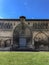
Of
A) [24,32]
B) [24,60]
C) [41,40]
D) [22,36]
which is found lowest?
[24,60]

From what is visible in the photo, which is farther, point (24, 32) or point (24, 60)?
point (24, 32)

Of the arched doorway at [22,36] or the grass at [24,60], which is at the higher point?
the arched doorway at [22,36]

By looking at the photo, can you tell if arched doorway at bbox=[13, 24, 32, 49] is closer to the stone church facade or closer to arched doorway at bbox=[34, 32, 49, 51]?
the stone church facade

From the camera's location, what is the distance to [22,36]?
38312 mm

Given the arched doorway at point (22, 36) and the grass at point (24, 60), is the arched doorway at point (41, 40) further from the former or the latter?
the grass at point (24, 60)

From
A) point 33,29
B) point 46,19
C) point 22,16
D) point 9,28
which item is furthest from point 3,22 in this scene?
point 46,19

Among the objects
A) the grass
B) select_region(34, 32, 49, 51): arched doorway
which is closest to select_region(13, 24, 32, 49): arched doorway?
select_region(34, 32, 49, 51): arched doorway

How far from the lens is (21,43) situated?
38.2 meters

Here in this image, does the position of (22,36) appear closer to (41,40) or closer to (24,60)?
(41,40)

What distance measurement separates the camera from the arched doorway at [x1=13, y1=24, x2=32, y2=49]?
125 feet

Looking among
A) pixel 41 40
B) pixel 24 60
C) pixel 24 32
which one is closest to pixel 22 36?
pixel 24 32

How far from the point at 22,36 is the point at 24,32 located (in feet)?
3.18

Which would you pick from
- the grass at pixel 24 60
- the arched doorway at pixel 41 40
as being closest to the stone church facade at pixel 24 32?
the arched doorway at pixel 41 40

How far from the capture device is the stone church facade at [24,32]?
38.1 metres
